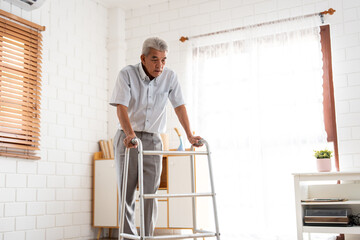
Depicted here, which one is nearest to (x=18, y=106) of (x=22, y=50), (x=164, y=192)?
(x=22, y=50)

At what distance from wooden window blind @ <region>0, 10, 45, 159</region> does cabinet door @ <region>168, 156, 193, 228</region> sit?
1356mm

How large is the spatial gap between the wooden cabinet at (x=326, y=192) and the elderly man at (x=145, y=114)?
163cm

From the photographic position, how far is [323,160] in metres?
3.93

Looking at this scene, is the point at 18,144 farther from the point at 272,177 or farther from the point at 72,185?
the point at 272,177

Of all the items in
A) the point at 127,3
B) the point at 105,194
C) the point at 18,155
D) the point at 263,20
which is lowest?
the point at 105,194

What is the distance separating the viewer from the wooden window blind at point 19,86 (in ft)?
12.9

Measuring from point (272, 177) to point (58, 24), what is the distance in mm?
2811

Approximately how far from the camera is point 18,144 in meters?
4.04

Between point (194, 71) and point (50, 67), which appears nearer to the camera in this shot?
point (50, 67)

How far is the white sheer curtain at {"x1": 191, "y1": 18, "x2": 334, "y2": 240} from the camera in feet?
14.3

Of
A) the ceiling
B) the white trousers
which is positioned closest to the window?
the ceiling

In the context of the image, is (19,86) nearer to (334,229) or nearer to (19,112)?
(19,112)

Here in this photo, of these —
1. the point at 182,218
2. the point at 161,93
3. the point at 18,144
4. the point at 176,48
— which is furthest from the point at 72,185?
the point at 161,93

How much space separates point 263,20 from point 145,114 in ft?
8.50
